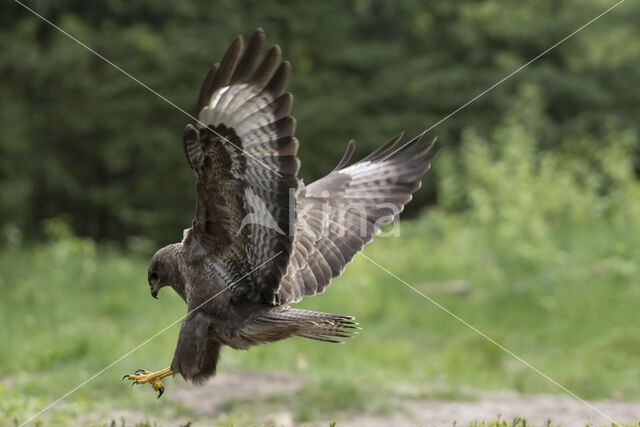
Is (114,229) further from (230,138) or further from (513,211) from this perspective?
(230,138)

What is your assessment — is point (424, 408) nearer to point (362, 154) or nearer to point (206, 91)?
point (206, 91)

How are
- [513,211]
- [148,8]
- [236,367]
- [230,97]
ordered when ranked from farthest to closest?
[148,8] → [513,211] → [236,367] → [230,97]

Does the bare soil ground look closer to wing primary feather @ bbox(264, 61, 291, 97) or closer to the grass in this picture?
the grass

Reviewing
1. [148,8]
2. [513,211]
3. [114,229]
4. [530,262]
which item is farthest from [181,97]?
[530,262]

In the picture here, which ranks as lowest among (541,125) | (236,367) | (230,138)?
(236,367)

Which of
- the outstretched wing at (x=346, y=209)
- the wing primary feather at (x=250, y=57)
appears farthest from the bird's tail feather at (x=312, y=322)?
the wing primary feather at (x=250, y=57)

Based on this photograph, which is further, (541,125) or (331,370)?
(541,125)

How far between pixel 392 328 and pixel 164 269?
17.5ft

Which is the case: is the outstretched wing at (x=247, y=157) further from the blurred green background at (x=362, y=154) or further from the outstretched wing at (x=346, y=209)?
the blurred green background at (x=362, y=154)

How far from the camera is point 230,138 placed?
12.7ft

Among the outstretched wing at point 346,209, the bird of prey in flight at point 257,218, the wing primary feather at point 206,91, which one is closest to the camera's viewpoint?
the wing primary feather at point 206,91

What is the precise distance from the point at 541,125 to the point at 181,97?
8082 millimetres

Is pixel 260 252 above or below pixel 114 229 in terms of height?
below

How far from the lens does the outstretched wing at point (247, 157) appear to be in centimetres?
365
